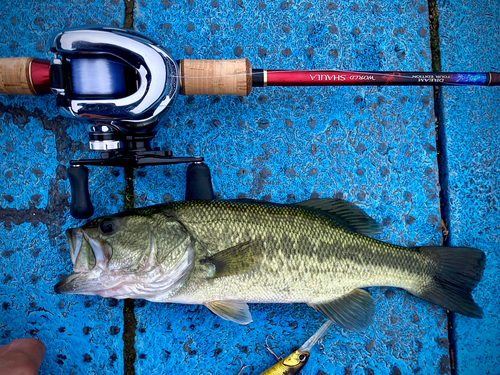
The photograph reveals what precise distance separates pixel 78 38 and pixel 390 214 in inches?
73.5

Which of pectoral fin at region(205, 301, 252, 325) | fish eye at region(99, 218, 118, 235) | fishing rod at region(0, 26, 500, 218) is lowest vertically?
pectoral fin at region(205, 301, 252, 325)

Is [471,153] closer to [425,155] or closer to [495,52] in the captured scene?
[425,155]

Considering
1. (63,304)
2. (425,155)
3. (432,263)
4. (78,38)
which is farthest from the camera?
(425,155)

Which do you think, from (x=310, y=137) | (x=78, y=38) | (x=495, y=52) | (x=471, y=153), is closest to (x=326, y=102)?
(x=310, y=137)

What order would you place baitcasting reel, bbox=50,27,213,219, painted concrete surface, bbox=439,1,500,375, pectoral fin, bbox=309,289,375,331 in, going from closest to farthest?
baitcasting reel, bbox=50,27,213,219, pectoral fin, bbox=309,289,375,331, painted concrete surface, bbox=439,1,500,375

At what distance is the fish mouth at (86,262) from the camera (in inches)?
63.6

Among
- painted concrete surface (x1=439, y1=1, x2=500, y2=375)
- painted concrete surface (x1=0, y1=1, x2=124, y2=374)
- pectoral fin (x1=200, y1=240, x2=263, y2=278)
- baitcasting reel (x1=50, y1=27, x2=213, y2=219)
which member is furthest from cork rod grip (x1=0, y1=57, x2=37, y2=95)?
painted concrete surface (x1=439, y1=1, x2=500, y2=375)

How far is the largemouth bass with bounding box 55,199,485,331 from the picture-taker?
164 centimetres

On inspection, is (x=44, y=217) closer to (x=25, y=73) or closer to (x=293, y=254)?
(x=25, y=73)

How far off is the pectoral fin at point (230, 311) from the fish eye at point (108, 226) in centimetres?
60

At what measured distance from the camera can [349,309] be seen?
73.9 inches

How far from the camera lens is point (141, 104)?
1.54 meters

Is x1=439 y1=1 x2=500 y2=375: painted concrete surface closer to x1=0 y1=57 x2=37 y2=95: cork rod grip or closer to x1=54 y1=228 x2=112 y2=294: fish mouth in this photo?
x1=54 y1=228 x2=112 y2=294: fish mouth

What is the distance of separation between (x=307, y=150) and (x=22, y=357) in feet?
6.24
